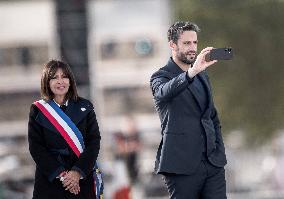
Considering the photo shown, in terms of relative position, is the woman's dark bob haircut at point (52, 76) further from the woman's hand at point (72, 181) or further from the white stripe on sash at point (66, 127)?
the woman's hand at point (72, 181)

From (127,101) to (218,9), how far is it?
60.4 ft

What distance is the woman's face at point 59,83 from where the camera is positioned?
6051 mm

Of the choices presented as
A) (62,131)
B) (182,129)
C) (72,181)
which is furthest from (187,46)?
(72,181)

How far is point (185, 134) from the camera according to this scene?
238 inches

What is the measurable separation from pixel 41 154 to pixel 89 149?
0.28 m

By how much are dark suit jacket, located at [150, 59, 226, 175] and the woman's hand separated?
51 centimetres

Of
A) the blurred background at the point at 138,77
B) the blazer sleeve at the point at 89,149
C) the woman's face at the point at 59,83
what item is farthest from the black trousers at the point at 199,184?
the blurred background at the point at 138,77

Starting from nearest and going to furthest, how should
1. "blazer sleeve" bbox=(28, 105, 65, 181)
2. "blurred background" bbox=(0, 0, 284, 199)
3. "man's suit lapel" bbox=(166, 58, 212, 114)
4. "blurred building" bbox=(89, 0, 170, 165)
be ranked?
"blazer sleeve" bbox=(28, 105, 65, 181), "man's suit lapel" bbox=(166, 58, 212, 114), "blurred background" bbox=(0, 0, 284, 199), "blurred building" bbox=(89, 0, 170, 165)

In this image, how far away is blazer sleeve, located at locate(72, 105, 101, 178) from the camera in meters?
5.97

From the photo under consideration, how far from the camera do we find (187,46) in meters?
6.07

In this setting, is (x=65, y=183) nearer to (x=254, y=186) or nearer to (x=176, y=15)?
(x=254, y=186)

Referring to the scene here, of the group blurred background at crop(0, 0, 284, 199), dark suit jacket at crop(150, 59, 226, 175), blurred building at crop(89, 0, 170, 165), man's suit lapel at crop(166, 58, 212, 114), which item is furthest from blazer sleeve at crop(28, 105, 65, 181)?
blurred building at crop(89, 0, 170, 165)

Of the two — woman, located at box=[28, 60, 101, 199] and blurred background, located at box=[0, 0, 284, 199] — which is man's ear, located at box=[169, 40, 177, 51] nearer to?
woman, located at box=[28, 60, 101, 199]

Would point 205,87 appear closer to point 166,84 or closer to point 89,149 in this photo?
point 166,84
